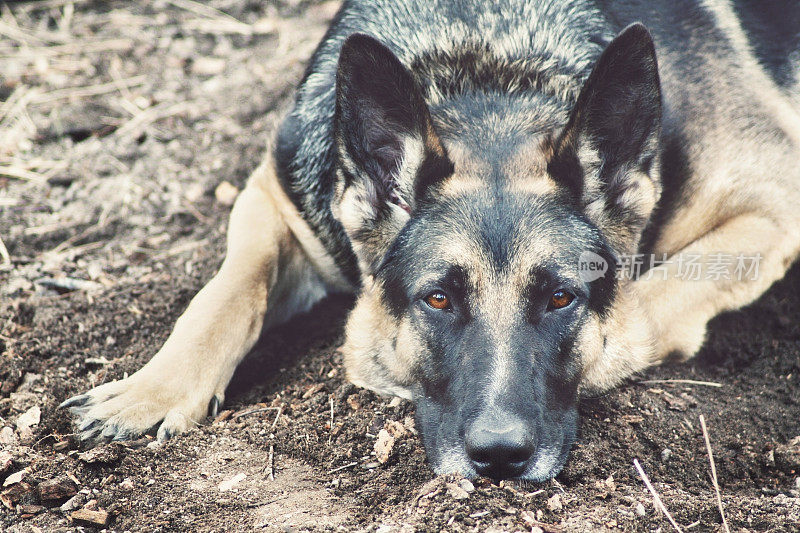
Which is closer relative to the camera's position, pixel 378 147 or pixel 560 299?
pixel 560 299

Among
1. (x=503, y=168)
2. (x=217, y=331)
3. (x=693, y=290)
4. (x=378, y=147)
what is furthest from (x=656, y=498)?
(x=217, y=331)

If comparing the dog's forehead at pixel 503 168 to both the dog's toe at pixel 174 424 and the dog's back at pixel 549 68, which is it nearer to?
the dog's back at pixel 549 68

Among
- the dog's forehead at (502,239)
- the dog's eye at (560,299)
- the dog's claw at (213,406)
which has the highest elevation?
the dog's forehead at (502,239)

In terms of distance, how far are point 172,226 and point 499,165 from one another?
2614 millimetres

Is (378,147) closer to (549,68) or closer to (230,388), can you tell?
(549,68)

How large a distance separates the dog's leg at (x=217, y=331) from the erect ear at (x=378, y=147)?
0.73 m

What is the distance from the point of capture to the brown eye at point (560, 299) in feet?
10.2

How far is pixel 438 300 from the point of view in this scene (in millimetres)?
3174

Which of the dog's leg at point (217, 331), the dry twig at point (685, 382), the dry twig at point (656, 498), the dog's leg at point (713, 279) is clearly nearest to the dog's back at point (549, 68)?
the dog's leg at point (713, 279)

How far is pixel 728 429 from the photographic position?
137 inches

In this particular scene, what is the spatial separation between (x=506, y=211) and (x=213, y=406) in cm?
163

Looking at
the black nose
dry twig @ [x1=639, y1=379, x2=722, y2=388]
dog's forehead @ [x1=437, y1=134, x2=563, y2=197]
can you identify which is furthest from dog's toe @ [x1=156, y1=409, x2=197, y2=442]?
dry twig @ [x1=639, y1=379, x2=722, y2=388]

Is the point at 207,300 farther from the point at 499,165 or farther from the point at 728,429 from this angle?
the point at 728,429

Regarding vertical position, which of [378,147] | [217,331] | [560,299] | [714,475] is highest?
[378,147]
